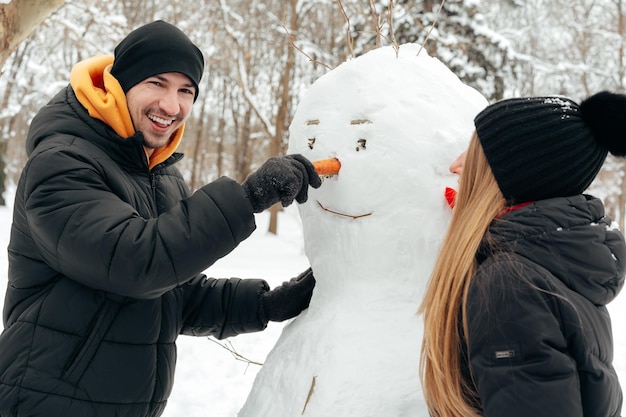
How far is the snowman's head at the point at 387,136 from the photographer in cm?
178

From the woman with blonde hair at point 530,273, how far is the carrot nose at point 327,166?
22.1 inches

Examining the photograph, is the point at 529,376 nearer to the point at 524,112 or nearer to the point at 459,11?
the point at 524,112

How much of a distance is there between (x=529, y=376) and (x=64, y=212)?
120 cm

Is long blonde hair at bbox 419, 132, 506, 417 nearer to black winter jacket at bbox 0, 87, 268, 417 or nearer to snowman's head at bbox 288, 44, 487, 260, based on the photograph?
snowman's head at bbox 288, 44, 487, 260

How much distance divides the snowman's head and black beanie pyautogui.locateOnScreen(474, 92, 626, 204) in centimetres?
49

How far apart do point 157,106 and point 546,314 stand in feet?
4.42

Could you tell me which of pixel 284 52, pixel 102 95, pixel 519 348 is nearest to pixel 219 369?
pixel 102 95

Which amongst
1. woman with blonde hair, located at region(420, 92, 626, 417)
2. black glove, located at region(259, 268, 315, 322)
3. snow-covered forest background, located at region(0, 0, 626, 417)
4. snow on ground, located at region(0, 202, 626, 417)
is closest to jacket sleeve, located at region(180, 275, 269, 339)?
black glove, located at region(259, 268, 315, 322)

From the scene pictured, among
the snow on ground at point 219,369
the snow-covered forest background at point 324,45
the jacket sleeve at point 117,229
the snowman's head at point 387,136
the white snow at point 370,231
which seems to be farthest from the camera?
the snow-covered forest background at point 324,45

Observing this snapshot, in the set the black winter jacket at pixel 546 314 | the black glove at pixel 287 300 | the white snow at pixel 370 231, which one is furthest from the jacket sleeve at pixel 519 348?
the black glove at pixel 287 300

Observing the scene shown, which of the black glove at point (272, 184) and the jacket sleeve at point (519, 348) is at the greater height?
the black glove at point (272, 184)

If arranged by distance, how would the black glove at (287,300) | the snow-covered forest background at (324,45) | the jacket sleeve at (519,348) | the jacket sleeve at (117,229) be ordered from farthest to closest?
the snow-covered forest background at (324,45) → the black glove at (287,300) → the jacket sleeve at (117,229) → the jacket sleeve at (519,348)

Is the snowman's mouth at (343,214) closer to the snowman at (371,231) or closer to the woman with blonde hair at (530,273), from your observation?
the snowman at (371,231)

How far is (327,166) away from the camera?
184 cm
